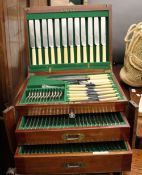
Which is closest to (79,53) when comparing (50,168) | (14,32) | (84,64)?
(84,64)

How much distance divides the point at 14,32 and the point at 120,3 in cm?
66

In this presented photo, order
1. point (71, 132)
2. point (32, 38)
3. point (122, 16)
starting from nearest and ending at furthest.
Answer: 1. point (71, 132)
2. point (32, 38)
3. point (122, 16)

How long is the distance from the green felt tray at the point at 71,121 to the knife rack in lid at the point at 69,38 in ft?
0.76

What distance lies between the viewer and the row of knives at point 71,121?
3.20 ft

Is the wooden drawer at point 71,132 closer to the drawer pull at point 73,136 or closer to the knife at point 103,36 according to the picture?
the drawer pull at point 73,136

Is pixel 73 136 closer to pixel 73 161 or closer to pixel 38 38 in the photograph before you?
pixel 73 161

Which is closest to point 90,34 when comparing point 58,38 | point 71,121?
point 58,38

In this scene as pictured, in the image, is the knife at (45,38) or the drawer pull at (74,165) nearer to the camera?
the drawer pull at (74,165)

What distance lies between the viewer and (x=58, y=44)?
3.95ft

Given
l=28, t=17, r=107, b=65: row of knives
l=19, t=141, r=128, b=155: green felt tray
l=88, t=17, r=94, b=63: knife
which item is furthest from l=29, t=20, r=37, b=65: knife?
l=19, t=141, r=128, b=155: green felt tray

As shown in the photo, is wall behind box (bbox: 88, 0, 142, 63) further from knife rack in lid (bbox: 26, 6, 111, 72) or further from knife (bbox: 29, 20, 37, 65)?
knife (bbox: 29, 20, 37, 65)

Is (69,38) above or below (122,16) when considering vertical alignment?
below

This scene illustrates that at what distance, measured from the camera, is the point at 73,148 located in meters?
1.01

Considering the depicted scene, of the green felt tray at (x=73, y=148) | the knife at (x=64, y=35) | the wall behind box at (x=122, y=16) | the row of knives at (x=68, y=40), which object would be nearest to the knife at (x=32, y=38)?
the row of knives at (x=68, y=40)
